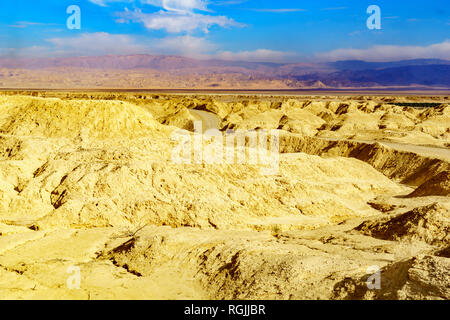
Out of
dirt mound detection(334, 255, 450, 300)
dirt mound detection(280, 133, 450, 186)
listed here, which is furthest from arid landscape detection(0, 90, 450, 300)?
dirt mound detection(280, 133, 450, 186)

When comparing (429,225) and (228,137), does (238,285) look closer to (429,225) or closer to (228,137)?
(429,225)

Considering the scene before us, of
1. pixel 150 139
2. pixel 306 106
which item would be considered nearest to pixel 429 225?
pixel 150 139

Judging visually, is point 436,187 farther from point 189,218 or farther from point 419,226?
point 189,218

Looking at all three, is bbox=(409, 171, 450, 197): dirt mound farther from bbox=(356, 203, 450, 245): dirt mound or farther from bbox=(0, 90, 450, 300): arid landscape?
bbox=(356, 203, 450, 245): dirt mound

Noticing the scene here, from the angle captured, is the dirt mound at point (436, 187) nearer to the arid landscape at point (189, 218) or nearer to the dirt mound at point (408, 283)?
the arid landscape at point (189, 218)

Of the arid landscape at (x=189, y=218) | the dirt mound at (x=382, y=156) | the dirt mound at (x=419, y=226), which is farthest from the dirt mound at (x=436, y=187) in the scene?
the dirt mound at (x=419, y=226)

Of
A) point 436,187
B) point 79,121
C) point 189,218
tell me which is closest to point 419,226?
point 189,218
